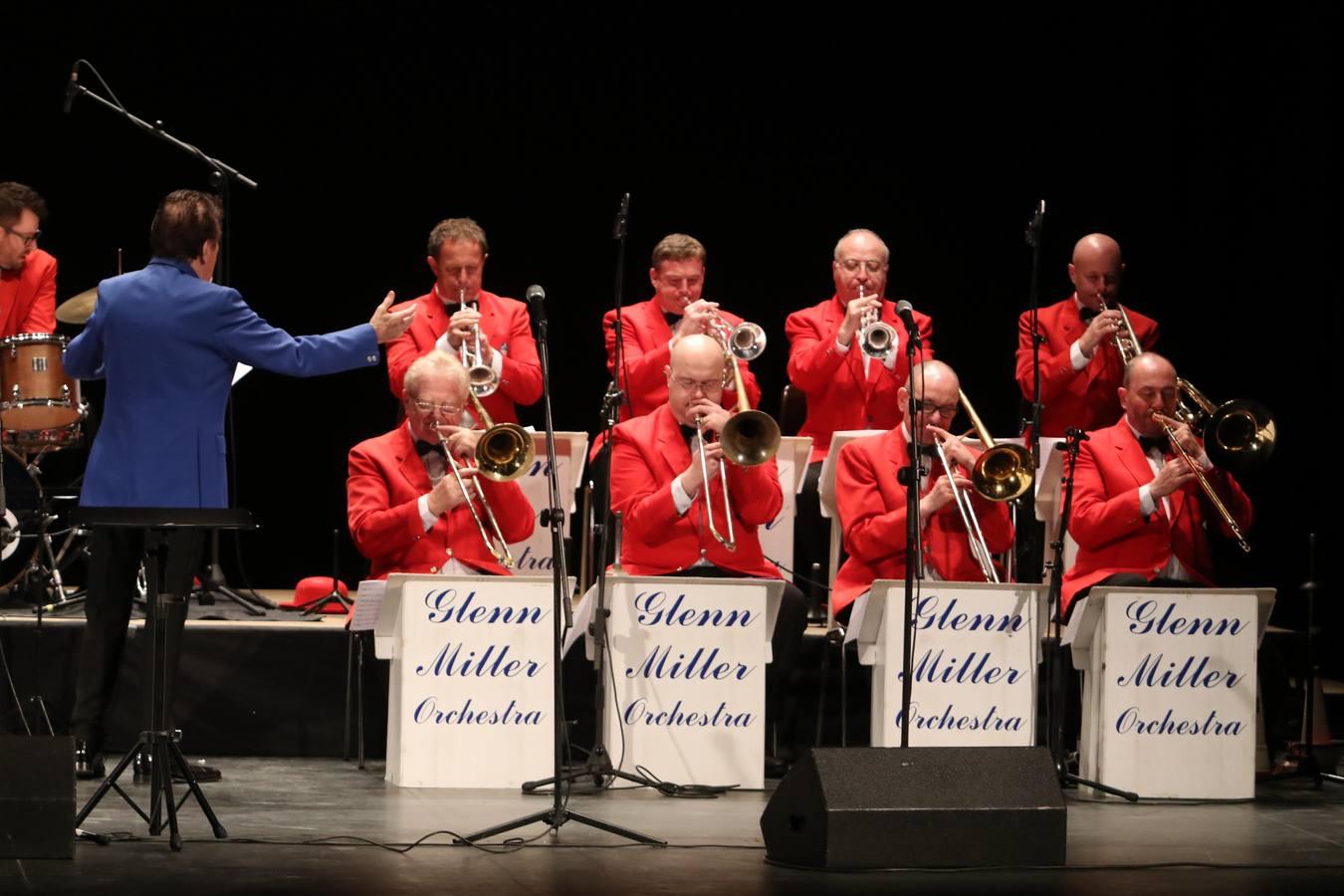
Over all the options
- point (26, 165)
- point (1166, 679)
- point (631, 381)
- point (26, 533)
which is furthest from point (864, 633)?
point (26, 165)

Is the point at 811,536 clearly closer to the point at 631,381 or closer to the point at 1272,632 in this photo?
the point at 631,381

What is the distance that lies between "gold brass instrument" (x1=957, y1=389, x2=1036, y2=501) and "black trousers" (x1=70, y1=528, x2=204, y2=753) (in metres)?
2.19

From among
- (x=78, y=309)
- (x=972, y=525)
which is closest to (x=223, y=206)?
(x=78, y=309)

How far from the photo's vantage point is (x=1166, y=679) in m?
5.36

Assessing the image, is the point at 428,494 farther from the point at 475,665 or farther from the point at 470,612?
the point at 475,665

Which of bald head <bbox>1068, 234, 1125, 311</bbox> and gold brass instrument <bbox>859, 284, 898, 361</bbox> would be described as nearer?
gold brass instrument <bbox>859, 284, 898, 361</bbox>

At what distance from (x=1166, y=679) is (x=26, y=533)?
3748mm

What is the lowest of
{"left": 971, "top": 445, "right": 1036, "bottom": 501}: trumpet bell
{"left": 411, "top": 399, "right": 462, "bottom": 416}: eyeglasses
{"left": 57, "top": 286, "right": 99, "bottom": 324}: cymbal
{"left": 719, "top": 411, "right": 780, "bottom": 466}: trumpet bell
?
{"left": 971, "top": 445, "right": 1036, "bottom": 501}: trumpet bell

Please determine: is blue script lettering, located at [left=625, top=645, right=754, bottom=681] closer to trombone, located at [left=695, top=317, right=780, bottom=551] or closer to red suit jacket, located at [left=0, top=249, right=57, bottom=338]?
trombone, located at [left=695, top=317, right=780, bottom=551]

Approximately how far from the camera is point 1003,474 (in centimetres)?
548

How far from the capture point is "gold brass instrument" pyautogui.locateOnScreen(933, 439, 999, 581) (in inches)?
217

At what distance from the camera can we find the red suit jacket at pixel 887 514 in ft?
18.4

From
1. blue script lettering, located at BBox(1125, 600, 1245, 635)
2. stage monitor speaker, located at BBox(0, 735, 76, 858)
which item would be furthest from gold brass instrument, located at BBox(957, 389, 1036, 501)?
stage monitor speaker, located at BBox(0, 735, 76, 858)

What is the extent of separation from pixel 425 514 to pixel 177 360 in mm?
1126
